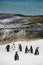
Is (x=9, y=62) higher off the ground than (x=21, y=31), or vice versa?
(x=21, y=31)

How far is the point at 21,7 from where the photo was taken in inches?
356

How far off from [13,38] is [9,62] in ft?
2.74

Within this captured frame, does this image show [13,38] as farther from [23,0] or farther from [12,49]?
[23,0]

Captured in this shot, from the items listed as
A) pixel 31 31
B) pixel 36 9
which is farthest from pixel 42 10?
pixel 31 31

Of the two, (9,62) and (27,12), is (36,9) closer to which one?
(27,12)

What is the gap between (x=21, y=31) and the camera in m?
9.01

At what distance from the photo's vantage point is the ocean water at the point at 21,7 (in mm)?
9039

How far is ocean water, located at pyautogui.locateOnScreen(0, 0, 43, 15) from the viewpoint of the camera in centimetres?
904

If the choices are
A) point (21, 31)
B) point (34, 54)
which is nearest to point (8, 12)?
point (21, 31)

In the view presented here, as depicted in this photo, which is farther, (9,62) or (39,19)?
(39,19)

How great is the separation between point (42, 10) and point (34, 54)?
1.43 meters

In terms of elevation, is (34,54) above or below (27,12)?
below

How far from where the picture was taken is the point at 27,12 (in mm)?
9070

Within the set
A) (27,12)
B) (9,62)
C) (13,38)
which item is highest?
(27,12)
